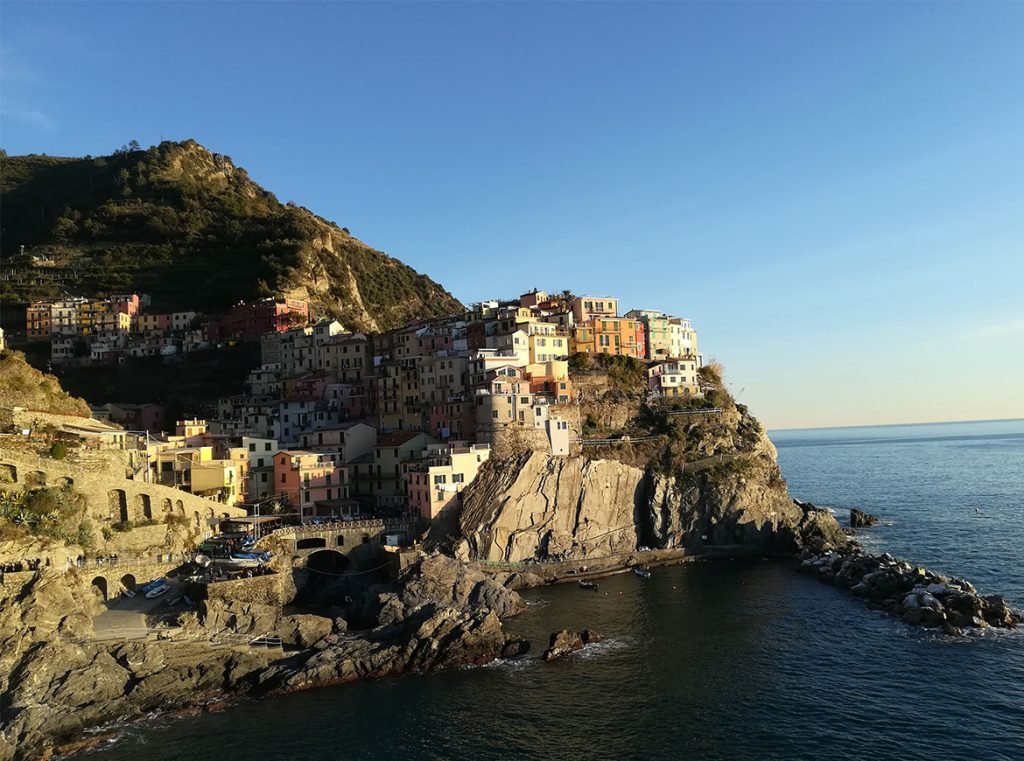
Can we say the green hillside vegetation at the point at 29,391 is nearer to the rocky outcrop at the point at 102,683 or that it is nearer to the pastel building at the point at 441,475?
the rocky outcrop at the point at 102,683

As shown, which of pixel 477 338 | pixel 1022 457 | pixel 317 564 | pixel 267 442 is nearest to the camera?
pixel 317 564

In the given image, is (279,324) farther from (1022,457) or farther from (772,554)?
(1022,457)

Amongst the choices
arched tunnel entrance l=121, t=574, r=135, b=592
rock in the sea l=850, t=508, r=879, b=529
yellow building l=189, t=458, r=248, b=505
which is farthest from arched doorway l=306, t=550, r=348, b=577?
rock in the sea l=850, t=508, r=879, b=529

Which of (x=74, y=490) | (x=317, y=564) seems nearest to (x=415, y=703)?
(x=317, y=564)

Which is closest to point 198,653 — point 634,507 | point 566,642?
point 566,642

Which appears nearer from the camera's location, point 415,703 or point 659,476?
point 415,703

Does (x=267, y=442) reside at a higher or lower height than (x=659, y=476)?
higher
